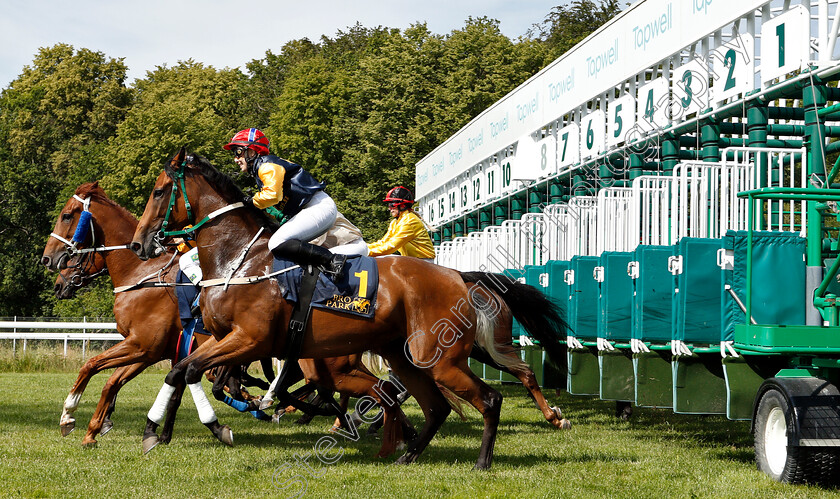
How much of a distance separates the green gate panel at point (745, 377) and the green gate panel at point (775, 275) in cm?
30

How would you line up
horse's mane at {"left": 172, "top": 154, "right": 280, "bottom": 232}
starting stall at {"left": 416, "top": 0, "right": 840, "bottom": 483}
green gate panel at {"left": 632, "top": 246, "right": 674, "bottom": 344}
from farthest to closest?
green gate panel at {"left": 632, "top": 246, "right": 674, "bottom": 344}, horse's mane at {"left": 172, "top": 154, "right": 280, "bottom": 232}, starting stall at {"left": 416, "top": 0, "right": 840, "bottom": 483}

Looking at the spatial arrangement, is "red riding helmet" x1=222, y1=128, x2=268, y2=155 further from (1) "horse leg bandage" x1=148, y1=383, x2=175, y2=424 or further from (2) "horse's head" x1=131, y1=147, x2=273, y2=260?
(1) "horse leg bandage" x1=148, y1=383, x2=175, y2=424

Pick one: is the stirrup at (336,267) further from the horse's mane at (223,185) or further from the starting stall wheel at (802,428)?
the starting stall wheel at (802,428)

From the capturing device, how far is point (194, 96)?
41.0 metres

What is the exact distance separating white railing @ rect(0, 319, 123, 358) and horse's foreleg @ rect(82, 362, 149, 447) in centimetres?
1383

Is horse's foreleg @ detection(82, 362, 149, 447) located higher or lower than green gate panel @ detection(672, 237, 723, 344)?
lower

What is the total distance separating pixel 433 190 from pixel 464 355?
13.9m

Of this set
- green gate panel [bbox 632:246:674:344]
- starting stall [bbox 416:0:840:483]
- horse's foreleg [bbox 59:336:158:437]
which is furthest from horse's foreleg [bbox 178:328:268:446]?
green gate panel [bbox 632:246:674:344]

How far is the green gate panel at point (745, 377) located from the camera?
603 cm

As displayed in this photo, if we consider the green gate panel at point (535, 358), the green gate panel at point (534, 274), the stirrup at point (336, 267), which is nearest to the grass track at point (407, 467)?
the green gate panel at point (535, 358)

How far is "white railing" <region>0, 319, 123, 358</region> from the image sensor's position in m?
22.3

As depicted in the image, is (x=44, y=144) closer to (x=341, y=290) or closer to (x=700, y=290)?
(x=341, y=290)

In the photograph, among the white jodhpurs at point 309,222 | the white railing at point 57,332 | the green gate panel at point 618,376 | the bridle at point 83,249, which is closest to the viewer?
the white jodhpurs at point 309,222

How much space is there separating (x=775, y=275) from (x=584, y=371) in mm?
2887
